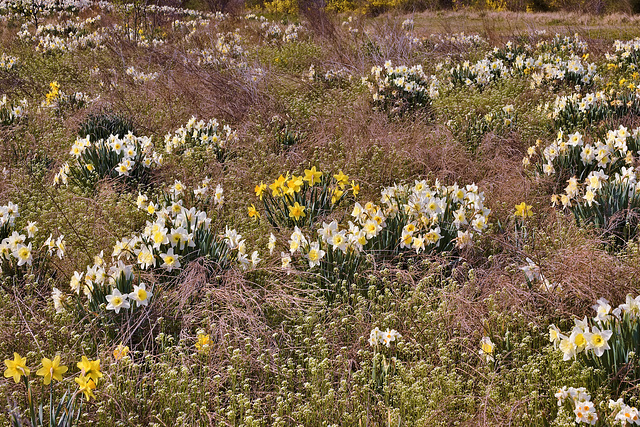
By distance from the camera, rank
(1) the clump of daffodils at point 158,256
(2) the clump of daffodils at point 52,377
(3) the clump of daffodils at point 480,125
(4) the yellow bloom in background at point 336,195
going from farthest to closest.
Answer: (3) the clump of daffodils at point 480,125 → (4) the yellow bloom in background at point 336,195 → (1) the clump of daffodils at point 158,256 → (2) the clump of daffodils at point 52,377

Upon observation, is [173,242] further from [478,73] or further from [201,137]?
[478,73]

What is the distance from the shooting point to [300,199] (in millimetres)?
4227

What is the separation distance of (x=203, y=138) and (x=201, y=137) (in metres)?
0.09

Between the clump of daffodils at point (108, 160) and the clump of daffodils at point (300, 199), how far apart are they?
1500 millimetres

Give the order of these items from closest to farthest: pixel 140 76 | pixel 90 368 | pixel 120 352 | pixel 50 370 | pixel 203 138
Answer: pixel 50 370 → pixel 90 368 → pixel 120 352 → pixel 203 138 → pixel 140 76

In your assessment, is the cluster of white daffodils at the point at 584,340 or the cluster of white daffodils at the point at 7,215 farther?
the cluster of white daffodils at the point at 7,215

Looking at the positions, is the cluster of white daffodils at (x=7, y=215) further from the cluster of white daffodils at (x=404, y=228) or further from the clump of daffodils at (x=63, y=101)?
the clump of daffodils at (x=63, y=101)

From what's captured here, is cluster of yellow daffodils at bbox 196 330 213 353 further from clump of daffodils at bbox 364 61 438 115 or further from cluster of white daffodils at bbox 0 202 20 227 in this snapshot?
clump of daffodils at bbox 364 61 438 115

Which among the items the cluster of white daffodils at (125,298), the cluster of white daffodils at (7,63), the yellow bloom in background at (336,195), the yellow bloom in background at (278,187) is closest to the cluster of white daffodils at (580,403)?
the cluster of white daffodils at (125,298)

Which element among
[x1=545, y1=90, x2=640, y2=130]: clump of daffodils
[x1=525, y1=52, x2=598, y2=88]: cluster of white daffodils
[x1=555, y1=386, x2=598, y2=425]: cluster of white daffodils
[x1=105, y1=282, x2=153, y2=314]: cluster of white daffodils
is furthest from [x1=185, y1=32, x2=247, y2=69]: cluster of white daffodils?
[x1=555, y1=386, x2=598, y2=425]: cluster of white daffodils

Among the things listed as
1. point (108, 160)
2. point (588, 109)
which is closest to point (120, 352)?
point (108, 160)

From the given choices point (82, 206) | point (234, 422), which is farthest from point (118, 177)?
point (234, 422)

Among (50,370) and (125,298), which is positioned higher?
(50,370)

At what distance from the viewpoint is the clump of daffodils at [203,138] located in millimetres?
5705
